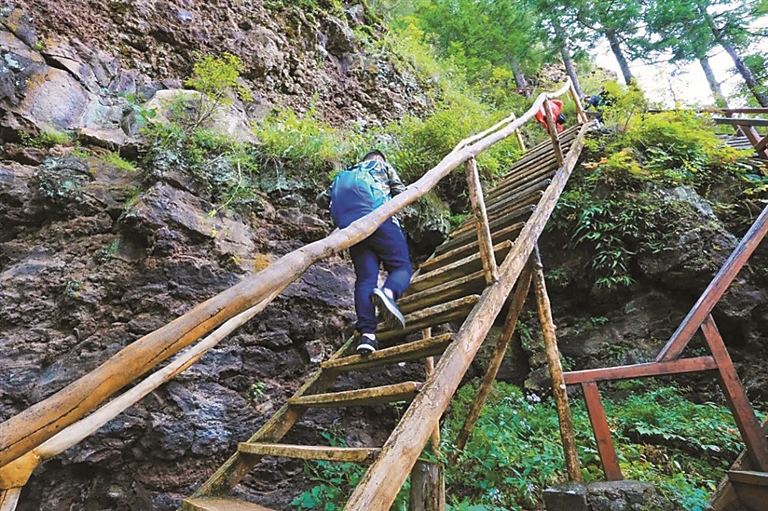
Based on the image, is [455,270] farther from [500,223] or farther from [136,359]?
[136,359]

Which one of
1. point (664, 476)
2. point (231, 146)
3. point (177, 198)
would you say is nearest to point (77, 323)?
point (177, 198)

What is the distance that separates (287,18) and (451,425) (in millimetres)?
6771

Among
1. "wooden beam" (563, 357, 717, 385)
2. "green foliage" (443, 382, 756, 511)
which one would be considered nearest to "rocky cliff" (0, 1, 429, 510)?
"green foliage" (443, 382, 756, 511)

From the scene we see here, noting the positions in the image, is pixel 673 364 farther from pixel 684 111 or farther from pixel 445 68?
pixel 445 68

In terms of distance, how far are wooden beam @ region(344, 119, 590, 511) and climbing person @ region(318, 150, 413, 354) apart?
1.92 feet

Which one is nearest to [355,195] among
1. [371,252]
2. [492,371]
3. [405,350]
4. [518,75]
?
[371,252]

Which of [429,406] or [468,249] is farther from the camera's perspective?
[468,249]

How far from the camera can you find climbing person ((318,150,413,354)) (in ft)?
9.95

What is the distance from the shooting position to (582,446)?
4.30m

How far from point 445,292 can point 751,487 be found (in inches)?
86.0

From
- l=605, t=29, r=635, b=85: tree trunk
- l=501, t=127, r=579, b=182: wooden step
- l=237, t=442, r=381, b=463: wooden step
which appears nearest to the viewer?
l=237, t=442, r=381, b=463: wooden step

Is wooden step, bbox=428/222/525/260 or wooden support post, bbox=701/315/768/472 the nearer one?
wooden support post, bbox=701/315/768/472

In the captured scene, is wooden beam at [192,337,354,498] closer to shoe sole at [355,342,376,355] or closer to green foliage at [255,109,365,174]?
shoe sole at [355,342,376,355]

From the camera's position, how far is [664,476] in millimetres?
3891
